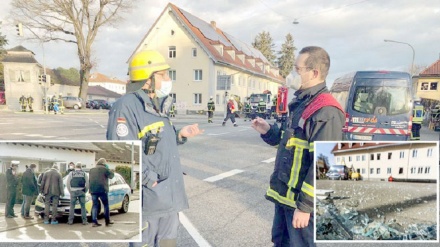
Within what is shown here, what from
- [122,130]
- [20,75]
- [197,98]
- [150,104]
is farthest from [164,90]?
[197,98]

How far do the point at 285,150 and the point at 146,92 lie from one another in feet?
3.33

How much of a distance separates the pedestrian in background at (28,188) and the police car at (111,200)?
1.9 inches

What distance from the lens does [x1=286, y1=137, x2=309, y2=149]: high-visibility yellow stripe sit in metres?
2.06

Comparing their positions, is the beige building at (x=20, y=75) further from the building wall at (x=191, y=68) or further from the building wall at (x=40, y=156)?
the building wall at (x=40, y=156)

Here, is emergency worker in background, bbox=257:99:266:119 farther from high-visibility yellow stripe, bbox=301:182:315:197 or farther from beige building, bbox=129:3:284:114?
high-visibility yellow stripe, bbox=301:182:315:197

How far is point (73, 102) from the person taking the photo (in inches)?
1417

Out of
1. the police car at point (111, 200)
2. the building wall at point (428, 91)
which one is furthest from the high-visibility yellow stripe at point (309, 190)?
the building wall at point (428, 91)

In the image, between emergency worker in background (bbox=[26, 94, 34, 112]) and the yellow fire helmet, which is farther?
emergency worker in background (bbox=[26, 94, 34, 112])

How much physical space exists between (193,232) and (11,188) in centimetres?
207

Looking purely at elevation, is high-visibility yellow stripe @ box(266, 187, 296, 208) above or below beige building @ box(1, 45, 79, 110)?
below

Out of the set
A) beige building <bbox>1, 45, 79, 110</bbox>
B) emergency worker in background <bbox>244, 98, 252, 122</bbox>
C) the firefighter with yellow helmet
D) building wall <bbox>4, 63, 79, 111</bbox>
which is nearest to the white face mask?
the firefighter with yellow helmet

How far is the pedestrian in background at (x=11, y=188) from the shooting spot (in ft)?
7.02

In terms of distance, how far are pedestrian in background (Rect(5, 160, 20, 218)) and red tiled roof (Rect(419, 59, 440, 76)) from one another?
15952 mm

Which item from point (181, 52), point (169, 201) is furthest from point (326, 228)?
point (181, 52)
